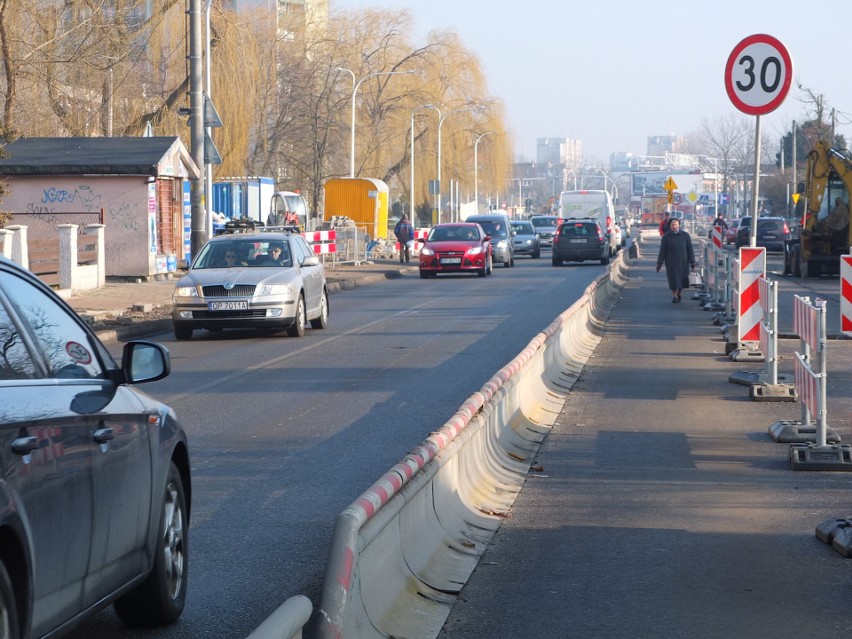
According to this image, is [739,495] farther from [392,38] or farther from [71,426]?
[392,38]

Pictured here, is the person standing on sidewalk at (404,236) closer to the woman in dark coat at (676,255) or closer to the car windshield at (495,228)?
the car windshield at (495,228)

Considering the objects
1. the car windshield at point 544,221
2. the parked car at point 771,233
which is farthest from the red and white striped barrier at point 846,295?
the car windshield at point 544,221

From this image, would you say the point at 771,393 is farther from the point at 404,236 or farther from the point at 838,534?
the point at 404,236

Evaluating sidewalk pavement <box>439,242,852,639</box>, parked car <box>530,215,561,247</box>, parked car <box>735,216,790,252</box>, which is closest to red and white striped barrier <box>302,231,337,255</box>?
sidewalk pavement <box>439,242,852,639</box>

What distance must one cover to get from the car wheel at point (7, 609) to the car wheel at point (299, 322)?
15.9 metres

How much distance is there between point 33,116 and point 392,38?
30143 millimetres

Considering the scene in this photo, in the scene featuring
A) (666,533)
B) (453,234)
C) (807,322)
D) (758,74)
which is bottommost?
(666,533)

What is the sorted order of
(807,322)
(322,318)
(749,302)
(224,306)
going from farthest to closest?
(322,318), (224,306), (749,302), (807,322)

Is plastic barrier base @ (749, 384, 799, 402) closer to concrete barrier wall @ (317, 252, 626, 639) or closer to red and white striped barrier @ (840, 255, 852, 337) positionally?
concrete barrier wall @ (317, 252, 626, 639)

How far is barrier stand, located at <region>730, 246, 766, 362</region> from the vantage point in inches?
570

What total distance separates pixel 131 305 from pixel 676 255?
36.0 ft

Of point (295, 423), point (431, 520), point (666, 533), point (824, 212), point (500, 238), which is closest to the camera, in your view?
point (431, 520)

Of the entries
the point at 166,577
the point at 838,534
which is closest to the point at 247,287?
the point at 838,534

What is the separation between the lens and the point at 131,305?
24359mm
